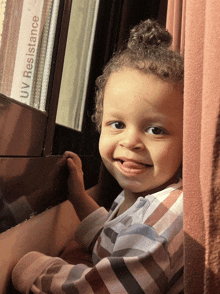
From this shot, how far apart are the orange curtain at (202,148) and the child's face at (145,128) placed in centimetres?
29

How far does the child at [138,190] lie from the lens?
627 mm

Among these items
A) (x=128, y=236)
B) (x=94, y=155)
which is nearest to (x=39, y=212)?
(x=128, y=236)

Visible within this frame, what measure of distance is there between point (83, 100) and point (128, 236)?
0.99 metres

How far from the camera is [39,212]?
0.81 m

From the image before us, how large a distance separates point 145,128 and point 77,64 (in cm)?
80

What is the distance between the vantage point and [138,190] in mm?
862

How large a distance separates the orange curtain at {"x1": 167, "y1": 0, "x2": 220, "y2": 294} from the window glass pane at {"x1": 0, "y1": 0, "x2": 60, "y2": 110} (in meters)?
0.48

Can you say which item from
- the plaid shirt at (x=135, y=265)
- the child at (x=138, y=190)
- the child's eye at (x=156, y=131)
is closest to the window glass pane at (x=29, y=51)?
the child at (x=138, y=190)

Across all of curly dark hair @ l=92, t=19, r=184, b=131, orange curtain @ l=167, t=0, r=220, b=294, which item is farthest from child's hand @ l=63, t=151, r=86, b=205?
orange curtain @ l=167, t=0, r=220, b=294

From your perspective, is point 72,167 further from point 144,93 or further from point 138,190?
point 144,93

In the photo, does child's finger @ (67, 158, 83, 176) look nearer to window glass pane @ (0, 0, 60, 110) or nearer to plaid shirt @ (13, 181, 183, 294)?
window glass pane @ (0, 0, 60, 110)

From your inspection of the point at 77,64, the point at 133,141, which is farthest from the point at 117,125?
the point at 77,64

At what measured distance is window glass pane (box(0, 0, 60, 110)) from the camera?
825 mm

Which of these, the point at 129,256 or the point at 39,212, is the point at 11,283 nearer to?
the point at 39,212
